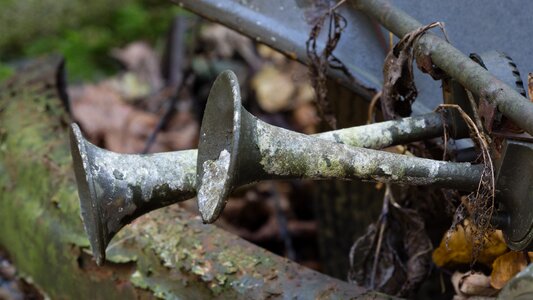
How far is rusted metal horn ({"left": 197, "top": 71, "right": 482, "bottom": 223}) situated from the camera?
130 cm

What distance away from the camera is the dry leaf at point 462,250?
156 centimetres

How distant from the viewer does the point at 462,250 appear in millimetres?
1687

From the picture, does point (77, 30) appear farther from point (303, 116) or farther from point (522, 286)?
point (522, 286)

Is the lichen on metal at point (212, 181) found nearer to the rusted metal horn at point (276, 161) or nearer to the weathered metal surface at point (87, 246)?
the rusted metal horn at point (276, 161)

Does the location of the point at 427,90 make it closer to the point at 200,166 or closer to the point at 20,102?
the point at 200,166

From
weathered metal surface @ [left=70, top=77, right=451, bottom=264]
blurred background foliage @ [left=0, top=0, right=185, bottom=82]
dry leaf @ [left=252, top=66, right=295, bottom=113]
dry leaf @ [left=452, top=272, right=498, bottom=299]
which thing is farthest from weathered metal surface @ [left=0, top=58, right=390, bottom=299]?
blurred background foliage @ [left=0, top=0, right=185, bottom=82]

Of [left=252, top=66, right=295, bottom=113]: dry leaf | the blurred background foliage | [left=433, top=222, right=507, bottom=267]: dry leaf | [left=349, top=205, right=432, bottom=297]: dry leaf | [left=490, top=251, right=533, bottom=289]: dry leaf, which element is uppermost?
[left=490, top=251, right=533, bottom=289]: dry leaf

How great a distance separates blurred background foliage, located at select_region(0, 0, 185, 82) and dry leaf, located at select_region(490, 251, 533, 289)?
3.37 meters

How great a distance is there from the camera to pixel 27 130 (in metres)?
2.35

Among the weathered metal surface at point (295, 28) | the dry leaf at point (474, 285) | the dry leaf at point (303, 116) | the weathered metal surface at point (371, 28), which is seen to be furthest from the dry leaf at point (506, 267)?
the dry leaf at point (303, 116)

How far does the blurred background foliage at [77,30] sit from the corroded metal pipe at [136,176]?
3.14m

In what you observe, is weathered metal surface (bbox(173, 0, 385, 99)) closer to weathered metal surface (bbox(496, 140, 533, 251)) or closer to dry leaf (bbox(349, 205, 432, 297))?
dry leaf (bbox(349, 205, 432, 297))

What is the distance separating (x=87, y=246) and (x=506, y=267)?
3.12 ft

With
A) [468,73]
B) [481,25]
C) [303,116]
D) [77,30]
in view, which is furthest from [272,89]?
[468,73]
